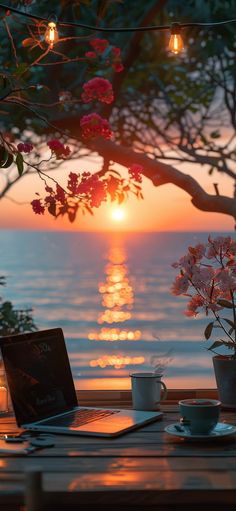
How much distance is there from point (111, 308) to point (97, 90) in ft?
51.4

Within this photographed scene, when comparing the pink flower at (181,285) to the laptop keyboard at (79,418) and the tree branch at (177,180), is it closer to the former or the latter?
the laptop keyboard at (79,418)

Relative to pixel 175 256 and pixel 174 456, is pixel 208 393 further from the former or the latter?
pixel 175 256

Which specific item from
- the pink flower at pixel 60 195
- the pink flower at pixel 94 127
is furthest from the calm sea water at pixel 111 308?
the pink flower at pixel 94 127

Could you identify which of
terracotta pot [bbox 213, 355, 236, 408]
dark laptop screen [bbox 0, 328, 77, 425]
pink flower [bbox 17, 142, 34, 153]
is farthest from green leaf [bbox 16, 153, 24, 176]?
terracotta pot [bbox 213, 355, 236, 408]

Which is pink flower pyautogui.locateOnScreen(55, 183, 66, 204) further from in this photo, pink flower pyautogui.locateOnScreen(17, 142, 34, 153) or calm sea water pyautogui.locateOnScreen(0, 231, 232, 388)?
calm sea water pyautogui.locateOnScreen(0, 231, 232, 388)

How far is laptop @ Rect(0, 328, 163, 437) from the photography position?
6.92ft

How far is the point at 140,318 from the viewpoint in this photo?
1695 cm

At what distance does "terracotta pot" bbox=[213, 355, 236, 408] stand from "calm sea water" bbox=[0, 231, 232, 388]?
172mm

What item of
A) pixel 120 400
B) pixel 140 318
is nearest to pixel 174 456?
pixel 120 400

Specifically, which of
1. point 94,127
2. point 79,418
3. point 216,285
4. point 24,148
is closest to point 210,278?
point 216,285

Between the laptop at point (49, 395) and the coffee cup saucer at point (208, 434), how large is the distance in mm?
122

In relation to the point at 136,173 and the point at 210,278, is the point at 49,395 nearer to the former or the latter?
the point at 210,278

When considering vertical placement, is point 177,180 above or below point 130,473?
above

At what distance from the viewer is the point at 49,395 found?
225 cm
